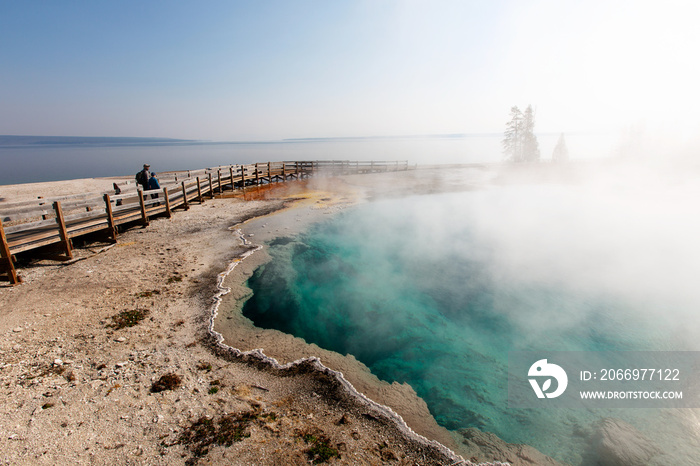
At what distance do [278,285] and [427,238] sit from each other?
8.26m

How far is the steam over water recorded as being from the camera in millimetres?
6035

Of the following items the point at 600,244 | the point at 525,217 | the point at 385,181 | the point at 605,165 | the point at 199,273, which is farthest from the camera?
the point at 605,165

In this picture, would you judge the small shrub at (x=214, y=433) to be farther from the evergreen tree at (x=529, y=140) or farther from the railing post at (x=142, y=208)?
the evergreen tree at (x=529, y=140)

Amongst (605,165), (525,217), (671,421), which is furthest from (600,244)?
(605,165)

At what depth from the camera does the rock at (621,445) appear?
4.82 m

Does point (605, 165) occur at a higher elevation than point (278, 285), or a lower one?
higher

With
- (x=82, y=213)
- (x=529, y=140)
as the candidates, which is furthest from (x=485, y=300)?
(x=529, y=140)

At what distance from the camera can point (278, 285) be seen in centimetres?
1051

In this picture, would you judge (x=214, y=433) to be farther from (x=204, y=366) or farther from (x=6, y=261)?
(x=6, y=261)

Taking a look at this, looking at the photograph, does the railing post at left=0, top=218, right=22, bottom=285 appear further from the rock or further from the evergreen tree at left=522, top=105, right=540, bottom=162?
the evergreen tree at left=522, top=105, right=540, bottom=162

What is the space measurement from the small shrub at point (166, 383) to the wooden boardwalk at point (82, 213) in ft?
22.0

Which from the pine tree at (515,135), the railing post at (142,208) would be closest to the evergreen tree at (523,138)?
the pine tree at (515,135)

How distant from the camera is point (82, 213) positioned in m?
11.3

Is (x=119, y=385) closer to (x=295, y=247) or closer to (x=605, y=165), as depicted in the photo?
(x=295, y=247)
